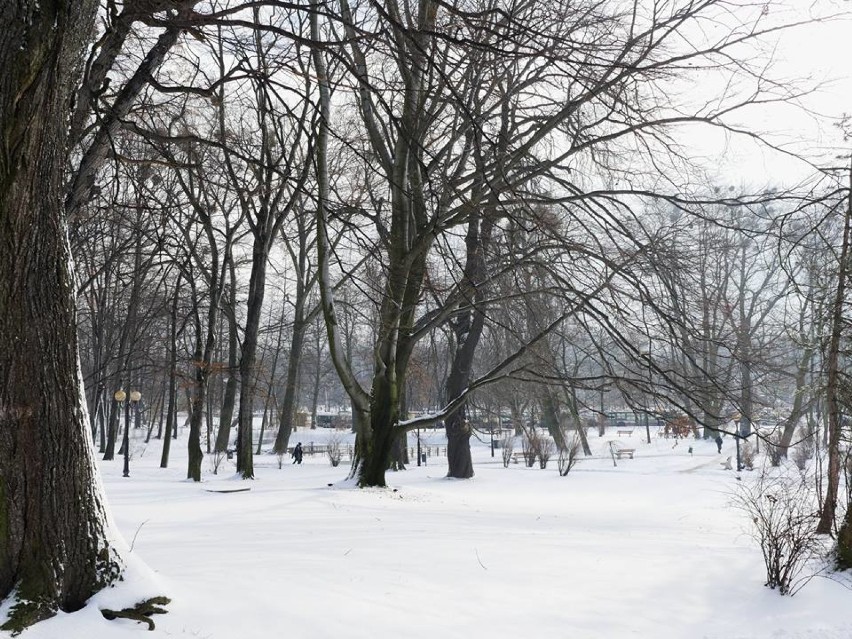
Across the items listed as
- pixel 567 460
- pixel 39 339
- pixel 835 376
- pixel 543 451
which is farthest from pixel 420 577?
pixel 543 451

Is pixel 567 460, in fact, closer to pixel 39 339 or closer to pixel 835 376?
pixel 835 376

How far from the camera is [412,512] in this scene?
9.12 metres

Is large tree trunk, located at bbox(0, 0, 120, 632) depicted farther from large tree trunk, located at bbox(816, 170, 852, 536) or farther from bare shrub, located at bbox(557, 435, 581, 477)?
bare shrub, located at bbox(557, 435, 581, 477)

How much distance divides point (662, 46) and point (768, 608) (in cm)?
644

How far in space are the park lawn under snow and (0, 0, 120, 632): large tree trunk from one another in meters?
0.27

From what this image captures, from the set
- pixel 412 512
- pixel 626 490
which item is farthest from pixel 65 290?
pixel 626 490

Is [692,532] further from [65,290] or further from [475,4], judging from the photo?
[65,290]

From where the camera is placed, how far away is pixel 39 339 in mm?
3406

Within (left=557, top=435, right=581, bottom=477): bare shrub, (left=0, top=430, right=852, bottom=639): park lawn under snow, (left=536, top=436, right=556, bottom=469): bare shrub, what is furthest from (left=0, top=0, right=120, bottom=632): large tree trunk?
(left=536, top=436, right=556, bottom=469): bare shrub

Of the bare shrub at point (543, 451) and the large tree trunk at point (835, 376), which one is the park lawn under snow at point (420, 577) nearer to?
the large tree trunk at point (835, 376)

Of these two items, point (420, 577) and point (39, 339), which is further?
point (420, 577)

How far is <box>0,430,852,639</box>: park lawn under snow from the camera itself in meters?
3.98

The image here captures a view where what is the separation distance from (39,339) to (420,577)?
125 inches

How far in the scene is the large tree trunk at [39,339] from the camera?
3.19 metres
